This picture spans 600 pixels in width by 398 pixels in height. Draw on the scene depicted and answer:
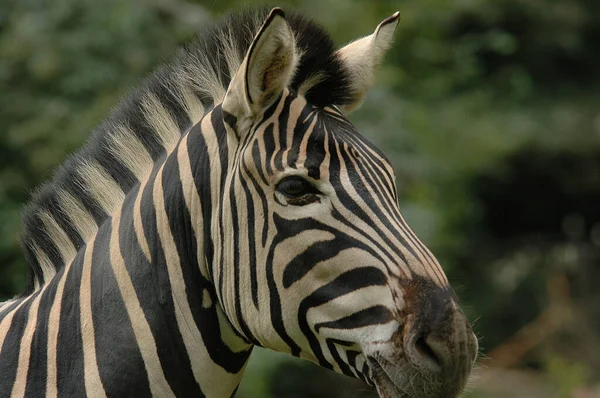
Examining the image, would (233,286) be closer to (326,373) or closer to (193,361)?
(193,361)

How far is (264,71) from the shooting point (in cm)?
348

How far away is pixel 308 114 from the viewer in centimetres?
357

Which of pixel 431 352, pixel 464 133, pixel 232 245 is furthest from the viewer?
pixel 464 133

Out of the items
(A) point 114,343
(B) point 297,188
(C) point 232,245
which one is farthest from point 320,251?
(A) point 114,343

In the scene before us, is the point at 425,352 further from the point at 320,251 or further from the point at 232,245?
the point at 232,245

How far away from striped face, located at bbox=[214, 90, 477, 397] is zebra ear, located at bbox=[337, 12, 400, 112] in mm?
325

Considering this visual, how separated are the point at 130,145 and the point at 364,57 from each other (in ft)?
3.67

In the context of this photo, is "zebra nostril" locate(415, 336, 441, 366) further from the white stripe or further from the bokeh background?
the white stripe

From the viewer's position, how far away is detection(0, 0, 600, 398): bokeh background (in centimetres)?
1030

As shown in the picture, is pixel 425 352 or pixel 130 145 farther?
pixel 130 145

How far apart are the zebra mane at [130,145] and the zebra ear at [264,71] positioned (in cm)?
33

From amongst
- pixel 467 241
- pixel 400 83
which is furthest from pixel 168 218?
pixel 467 241

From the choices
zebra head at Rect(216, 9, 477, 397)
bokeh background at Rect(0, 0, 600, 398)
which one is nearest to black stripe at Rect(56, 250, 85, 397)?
zebra head at Rect(216, 9, 477, 397)

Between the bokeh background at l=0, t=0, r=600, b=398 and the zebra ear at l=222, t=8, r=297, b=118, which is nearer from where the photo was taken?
the zebra ear at l=222, t=8, r=297, b=118
